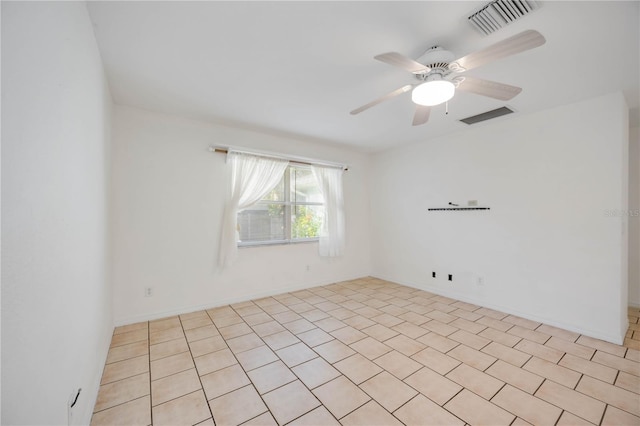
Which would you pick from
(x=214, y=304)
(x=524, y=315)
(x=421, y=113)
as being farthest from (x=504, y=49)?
(x=214, y=304)

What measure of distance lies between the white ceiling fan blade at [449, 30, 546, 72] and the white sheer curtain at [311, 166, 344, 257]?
2.89m

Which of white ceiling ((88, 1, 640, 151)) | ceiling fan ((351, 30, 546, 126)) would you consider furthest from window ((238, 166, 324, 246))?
ceiling fan ((351, 30, 546, 126))

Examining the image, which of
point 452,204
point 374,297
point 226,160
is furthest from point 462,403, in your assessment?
point 226,160

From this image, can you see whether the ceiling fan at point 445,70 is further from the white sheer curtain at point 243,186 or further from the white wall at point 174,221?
the white wall at point 174,221

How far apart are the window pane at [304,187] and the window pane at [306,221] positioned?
0.46 feet

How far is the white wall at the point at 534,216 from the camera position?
8.61ft

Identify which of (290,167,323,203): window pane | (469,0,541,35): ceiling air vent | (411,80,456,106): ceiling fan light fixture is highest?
(469,0,541,35): ceiling air vent

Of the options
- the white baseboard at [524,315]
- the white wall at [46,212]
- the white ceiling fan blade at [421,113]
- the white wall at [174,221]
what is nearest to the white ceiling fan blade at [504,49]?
the white ceiling fan blade at [421,113]

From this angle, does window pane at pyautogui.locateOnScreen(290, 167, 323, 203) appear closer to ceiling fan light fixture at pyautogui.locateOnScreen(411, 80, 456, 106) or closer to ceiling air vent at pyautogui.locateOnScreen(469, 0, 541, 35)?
ceiling fan light fixture at pyautogui.locateOnScreen(411, 80, 456, 106)

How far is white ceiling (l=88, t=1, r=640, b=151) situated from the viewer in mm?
1576

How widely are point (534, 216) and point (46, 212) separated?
13.7 ft

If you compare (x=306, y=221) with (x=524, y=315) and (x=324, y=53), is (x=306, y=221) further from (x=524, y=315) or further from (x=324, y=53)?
(x=524, y=315)

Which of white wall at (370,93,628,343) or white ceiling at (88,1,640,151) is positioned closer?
white ceiling at (88,1,640,151)

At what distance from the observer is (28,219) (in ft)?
2.80
